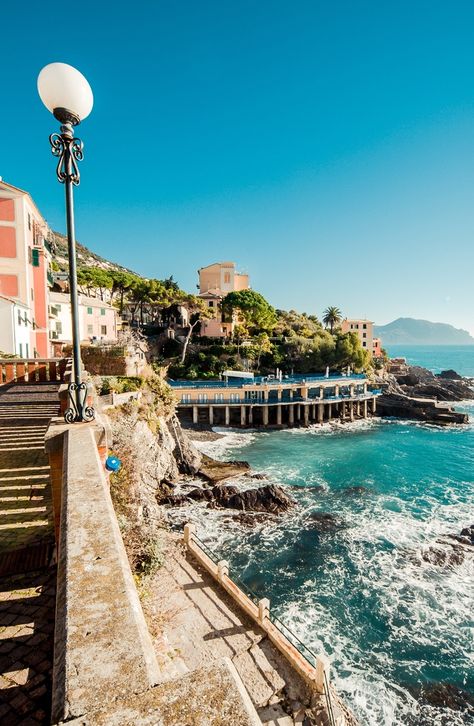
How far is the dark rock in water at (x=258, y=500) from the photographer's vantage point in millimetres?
21516

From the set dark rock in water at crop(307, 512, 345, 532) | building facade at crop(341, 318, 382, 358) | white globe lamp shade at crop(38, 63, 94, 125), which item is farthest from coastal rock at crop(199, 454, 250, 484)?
building facade at crop(341, 318, 382, 358)

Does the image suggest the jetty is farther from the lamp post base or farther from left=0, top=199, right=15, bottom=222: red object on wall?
the lamp post base

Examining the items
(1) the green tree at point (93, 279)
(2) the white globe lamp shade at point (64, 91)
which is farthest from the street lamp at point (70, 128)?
(1) the green tree at point (93, 279)

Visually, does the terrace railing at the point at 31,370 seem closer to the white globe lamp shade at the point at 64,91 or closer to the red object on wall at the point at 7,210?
the red object on wall at the point at 7,210

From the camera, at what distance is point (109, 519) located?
9.44 ft

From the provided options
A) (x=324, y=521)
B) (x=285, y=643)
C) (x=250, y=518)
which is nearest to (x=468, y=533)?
(x=324, y=521)

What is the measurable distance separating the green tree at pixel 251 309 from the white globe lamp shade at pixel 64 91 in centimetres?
5442

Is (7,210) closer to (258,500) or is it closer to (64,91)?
(64,91)

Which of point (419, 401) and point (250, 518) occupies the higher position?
point (419, 401)

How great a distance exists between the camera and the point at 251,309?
60.1 m

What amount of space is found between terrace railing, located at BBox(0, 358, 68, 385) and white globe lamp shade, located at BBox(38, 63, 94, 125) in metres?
11.3

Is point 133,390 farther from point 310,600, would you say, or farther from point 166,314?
point 166,314

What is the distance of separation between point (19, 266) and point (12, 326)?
460cm

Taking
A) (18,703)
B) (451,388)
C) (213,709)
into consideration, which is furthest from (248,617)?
(451,388)
